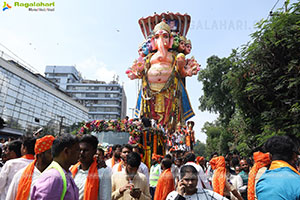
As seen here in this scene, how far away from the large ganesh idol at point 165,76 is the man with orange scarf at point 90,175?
11958mm

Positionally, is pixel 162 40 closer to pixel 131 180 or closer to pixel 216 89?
pixel 216 89

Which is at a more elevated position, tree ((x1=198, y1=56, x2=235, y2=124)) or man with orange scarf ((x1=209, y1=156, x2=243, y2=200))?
tree ((x1=198, y1=56, x2=235, y2=124))

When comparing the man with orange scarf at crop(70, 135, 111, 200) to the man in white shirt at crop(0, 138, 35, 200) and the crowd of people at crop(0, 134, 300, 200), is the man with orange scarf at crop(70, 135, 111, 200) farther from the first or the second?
the man in white shirt at crop(0, 138, 35, 200)

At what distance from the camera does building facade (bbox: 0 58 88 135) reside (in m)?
22.2

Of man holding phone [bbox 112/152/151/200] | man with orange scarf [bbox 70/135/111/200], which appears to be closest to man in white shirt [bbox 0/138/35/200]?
man with orange scarf [bbox 70/135/111/200]

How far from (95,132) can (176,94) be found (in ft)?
24.0

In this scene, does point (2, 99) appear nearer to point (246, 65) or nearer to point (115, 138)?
point (115, 138)

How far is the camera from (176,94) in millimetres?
14961

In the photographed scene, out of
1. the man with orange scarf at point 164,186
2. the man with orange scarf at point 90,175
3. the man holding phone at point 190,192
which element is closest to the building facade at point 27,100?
the man with orange scarf at point 164,186

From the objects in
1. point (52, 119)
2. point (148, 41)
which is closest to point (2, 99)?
point (52, 119)

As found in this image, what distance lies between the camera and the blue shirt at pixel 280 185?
5.65 ft

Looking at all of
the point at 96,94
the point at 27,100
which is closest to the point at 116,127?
the point at 27,100

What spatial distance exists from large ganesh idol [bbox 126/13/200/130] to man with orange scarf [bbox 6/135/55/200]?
1227 cm

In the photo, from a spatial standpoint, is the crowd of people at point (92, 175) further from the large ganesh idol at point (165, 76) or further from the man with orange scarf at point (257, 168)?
the large ganesh idol at point (165, 76)
